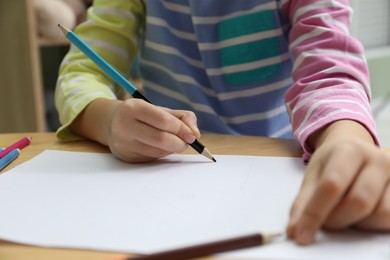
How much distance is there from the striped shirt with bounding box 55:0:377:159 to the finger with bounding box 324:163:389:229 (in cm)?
25

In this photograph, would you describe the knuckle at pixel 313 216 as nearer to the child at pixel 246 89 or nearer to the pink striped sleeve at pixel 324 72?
the child at pixel 246 89

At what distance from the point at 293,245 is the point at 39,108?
3.82ft

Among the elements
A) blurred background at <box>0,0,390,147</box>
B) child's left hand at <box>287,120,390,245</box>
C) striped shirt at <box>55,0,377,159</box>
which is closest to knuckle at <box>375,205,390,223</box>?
child's left hand at <box>287,120,390,245</box>

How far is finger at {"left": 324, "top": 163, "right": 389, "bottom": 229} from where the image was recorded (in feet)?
1.03

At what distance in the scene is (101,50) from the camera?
729mm

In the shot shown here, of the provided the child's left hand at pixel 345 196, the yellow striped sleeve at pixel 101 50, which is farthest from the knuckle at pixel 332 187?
the yellow striped sleeve at pixel 101 50

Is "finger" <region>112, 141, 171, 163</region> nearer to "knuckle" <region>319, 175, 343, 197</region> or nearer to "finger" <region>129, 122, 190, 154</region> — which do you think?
"finger" <region>129, 122, 190, 154</region>

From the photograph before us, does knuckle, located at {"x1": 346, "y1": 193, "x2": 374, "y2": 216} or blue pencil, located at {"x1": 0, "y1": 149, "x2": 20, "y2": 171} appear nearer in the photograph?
knuckle, located at {"x1": 346, "y1": 193, "x2": 374, "y2": 216}

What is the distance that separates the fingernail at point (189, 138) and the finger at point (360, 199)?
7.7 inches

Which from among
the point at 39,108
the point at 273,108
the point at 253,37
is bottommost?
the point at 39,108

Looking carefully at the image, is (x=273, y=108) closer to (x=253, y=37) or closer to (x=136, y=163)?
(x=253, y=37)

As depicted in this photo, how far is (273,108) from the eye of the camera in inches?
29.3

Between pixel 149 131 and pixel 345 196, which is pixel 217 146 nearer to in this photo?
pixel 149 131

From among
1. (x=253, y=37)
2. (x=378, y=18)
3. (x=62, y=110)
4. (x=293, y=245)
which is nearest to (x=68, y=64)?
(x=62, y=110)
